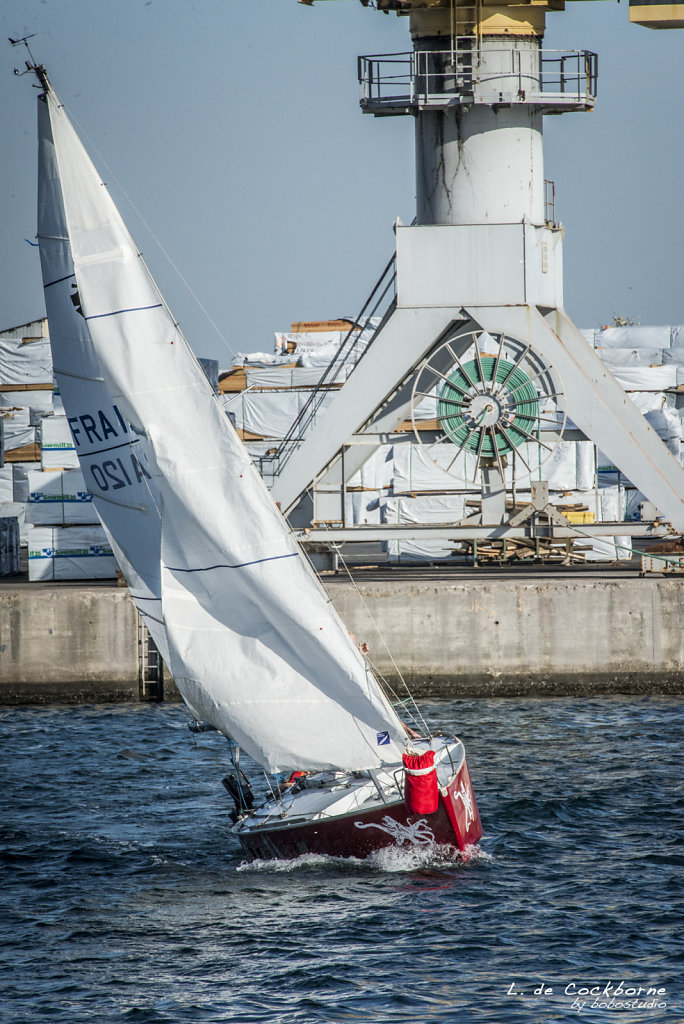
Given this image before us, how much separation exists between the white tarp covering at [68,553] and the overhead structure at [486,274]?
604 cm

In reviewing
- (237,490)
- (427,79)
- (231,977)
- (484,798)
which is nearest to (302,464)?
(427,79)

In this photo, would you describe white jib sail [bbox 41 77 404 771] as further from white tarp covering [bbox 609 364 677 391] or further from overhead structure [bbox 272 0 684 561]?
white tarp covering [bbox 609 364 677 391]

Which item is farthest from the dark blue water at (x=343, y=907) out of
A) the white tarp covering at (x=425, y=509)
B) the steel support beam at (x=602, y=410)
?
the white tarp covering at (x=425, y=509)

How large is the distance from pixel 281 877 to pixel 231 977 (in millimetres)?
2802

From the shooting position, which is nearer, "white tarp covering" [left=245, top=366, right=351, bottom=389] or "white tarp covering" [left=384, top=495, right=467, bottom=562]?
"white tarp covering" [left=384, top=495, right=467, bottom=562]

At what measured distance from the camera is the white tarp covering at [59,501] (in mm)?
31766

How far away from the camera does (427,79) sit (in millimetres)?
27344

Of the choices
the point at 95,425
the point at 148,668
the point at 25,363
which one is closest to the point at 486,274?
the point at 148,668

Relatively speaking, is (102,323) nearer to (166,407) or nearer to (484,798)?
(166,407)

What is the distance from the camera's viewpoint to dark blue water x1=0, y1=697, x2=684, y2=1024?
12859 mm

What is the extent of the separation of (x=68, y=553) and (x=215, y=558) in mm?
15922

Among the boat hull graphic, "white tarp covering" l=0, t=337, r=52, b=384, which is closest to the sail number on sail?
the boat hull graphic

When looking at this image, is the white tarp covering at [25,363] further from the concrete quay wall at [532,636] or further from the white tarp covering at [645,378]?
the concrete quay wall at [532,636]

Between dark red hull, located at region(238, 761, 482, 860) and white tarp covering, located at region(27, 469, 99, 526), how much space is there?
1666 cm
